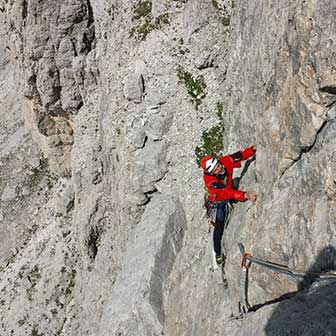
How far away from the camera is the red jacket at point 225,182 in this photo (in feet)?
45.0

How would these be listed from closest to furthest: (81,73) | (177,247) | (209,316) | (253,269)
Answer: (253,269) → (209,316) → (177,247) → (81,73)

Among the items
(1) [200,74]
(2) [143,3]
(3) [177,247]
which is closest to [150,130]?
(1) [200,74]

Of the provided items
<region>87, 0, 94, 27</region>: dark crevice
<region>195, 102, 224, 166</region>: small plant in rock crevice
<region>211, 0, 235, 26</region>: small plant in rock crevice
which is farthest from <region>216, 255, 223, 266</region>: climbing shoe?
<region>87, 0, 94, 27</region>: dark crevice

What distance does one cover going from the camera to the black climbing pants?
1457cm

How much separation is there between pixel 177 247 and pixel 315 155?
32.6 ft

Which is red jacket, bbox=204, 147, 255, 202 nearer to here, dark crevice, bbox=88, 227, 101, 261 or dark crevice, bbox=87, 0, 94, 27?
dark crevice, bbox=88, 227, 101, 261

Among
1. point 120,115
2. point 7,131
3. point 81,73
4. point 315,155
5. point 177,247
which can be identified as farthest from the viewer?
point 7,131

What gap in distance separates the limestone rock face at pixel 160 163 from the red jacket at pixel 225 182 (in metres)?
0.57

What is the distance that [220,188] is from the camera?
13.9 metres

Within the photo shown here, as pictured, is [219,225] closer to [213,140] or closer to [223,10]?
[213,140]

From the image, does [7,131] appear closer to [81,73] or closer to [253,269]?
[81,73]

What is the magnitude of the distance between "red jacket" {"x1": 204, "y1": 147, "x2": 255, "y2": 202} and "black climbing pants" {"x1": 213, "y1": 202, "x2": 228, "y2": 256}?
1.96ft

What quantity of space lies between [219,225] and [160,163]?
767cm

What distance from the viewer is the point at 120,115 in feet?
82.3
